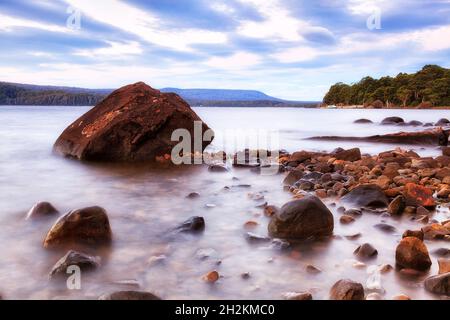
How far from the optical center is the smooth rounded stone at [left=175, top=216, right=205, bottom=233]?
18.3ft

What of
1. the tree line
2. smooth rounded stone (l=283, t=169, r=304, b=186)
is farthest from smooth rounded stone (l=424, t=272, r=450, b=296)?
the tree line

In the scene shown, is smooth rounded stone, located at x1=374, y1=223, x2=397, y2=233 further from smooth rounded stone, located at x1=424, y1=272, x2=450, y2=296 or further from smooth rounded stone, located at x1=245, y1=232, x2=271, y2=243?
smooth rounded stone, located at x1=424, y1=272, x2=450, y2=296

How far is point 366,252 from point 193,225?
2.21 metres

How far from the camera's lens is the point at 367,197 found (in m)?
6.75

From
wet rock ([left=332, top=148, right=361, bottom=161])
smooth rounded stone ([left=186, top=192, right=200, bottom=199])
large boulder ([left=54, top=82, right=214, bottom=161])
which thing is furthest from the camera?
large boulder ([left=54, top=82, right=214, bottom=161])

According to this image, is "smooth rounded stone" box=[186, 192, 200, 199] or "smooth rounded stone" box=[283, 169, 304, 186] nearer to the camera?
"smooth rounded stone" box=[186, 192, 200, 199]

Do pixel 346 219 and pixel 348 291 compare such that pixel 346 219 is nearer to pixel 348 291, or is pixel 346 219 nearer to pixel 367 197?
pixel 367 197

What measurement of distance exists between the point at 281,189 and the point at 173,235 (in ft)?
11.2

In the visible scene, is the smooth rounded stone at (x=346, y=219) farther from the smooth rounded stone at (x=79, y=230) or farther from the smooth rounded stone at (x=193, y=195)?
the smooth rounded stone at (x=79, y=230)

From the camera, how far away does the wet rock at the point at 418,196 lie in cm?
655

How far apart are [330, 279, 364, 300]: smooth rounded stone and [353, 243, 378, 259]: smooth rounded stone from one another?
1.12 meters

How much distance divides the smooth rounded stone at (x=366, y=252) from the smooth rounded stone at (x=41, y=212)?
441 cm

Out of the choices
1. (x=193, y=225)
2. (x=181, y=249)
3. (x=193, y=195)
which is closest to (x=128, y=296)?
(x=181, y=249)
